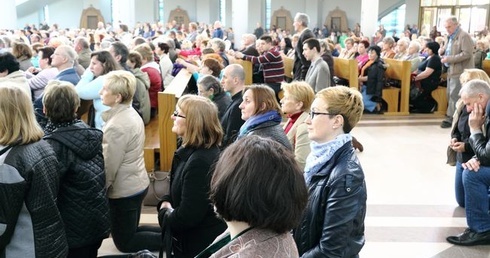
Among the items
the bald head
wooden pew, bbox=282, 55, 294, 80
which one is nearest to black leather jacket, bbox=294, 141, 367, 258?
the bald head

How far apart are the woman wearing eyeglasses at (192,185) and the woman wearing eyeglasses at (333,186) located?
2.12ft

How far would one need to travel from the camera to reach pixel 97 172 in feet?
10.2

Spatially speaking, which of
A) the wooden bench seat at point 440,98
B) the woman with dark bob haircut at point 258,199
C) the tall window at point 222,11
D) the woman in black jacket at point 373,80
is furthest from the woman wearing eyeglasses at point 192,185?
the tall window at point 222,11

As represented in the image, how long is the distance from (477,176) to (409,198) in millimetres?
1037

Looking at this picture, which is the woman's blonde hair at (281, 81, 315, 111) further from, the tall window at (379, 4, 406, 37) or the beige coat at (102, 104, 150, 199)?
the tall window at (379, 4, 406, 37)

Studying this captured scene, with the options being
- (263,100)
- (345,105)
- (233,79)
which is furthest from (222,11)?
(345,105)

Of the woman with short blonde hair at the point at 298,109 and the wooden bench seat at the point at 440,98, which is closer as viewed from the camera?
the woman with short blonde hair at the point at 298,109

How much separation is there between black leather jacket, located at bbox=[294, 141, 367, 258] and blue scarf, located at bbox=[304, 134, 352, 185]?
0.07 ft

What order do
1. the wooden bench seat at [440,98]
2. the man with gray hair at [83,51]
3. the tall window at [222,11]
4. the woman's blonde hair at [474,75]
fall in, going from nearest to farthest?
the woman's blonde hair at [474,75]
the man with gray hair at [83,51]
the wooden bench seat at [440,98]
the tall window at [222,11]

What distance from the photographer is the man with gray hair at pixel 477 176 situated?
4117 mm

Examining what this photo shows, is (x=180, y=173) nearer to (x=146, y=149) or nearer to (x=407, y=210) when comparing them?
(x=146, y=149)

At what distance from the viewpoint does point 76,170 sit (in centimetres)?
300

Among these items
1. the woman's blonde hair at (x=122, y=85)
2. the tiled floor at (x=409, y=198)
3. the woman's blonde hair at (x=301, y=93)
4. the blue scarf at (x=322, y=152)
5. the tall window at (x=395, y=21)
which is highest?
the tall window at (x=395, y=21)

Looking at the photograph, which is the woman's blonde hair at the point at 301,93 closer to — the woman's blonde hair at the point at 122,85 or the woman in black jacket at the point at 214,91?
the woman in black jacket at the point at 214,91
